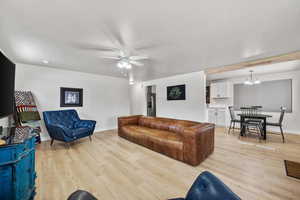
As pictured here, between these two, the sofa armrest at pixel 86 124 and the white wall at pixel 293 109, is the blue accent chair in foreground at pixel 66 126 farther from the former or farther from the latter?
the white wall at pixel 293 109

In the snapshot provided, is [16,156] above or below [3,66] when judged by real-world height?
below

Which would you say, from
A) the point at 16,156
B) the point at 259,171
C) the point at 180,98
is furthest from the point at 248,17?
the point at 180,98

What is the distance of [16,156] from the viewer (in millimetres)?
1148

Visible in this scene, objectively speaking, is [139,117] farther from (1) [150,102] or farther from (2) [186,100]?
(1) [150,102]

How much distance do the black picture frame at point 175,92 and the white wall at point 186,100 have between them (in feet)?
0.47

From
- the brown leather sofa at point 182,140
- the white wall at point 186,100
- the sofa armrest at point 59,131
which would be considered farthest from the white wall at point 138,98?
the sofa armrest at point 59,131

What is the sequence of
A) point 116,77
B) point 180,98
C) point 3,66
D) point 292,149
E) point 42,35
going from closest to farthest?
1. point 3,66
2. point 42,35
3. point 292,149
4. point 180,98
5. point 116,77

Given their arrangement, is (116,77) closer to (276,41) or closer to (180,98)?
(180,98)

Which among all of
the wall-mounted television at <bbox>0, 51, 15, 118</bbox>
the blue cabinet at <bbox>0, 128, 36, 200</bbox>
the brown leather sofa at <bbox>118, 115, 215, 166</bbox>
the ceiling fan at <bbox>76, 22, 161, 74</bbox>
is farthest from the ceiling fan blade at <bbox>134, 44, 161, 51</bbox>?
the blue cabinet at <bbox>0, 128, 36, 200</bbox>

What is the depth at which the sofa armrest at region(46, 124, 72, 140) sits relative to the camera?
302 centimetres

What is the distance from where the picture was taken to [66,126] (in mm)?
3672

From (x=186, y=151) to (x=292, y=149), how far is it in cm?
281

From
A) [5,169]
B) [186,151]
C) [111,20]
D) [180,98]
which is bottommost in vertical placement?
[186,151]

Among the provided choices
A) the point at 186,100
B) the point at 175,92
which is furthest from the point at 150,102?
the point at 186,100
